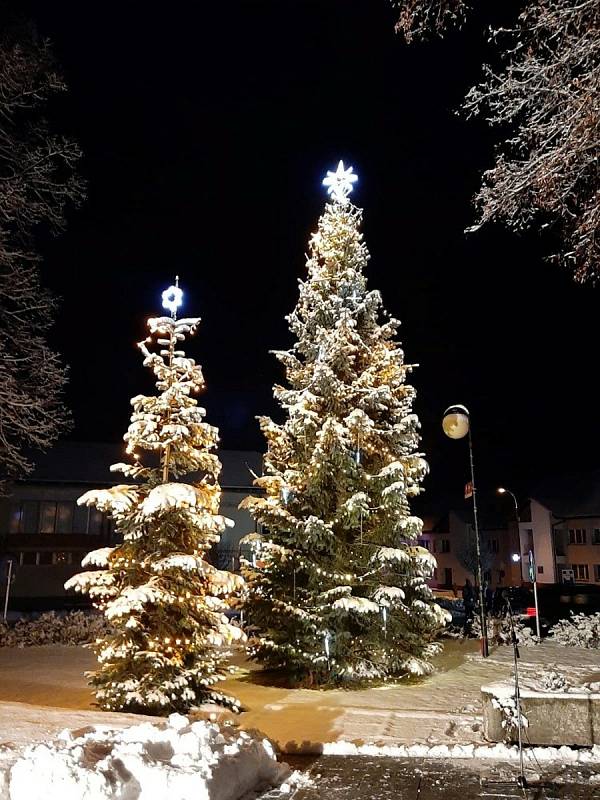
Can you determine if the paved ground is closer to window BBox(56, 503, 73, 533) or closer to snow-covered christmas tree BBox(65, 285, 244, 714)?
snow-covered christmas tree BBox(65, 285, 244, 714)

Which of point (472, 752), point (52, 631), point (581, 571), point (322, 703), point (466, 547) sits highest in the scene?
point (466, 547)

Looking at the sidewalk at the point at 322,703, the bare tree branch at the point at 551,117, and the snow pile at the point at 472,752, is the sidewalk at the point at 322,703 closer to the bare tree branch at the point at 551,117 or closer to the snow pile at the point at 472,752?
the snow pile at the point at 472,752

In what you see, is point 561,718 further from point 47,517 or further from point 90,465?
point 90,465

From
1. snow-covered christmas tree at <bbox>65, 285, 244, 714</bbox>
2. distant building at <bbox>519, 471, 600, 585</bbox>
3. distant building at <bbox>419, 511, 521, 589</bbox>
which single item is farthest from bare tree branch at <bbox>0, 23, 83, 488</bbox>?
distant building at <bbox>419, 511, 521, 589</bbox>

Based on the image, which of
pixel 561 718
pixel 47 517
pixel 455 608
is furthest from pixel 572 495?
pixel 561 718

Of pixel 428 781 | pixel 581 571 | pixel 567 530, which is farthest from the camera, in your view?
pixel 567 530

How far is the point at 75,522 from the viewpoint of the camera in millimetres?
36219

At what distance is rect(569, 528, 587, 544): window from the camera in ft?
181

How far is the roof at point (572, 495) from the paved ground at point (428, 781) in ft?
167

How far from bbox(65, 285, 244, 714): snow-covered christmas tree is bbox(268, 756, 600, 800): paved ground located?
2747mm

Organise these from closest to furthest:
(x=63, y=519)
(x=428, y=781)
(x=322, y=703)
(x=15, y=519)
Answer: (x=428, y=781), (x=322, y=703), (x=15, y=519), (x=63, y=519)

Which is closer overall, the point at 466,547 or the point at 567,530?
the point at 567,530

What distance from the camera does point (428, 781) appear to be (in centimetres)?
729

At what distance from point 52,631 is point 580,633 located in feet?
50.8
